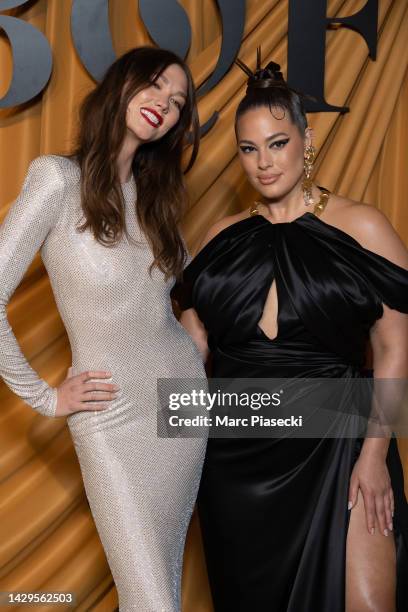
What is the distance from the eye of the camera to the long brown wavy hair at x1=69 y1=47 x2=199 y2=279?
6.57 feet

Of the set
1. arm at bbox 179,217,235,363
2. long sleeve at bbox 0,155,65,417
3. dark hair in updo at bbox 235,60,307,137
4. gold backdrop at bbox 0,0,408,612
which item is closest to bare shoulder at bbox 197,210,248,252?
arm at bbox 179,217,235,363

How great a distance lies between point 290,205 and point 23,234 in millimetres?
826

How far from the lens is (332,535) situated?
6.86 ft

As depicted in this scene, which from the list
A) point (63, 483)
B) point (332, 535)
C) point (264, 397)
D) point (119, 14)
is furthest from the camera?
point (119, 14)

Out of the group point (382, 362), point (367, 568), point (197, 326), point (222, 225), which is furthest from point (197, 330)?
point (367, 568)

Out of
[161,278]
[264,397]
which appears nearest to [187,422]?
[264,397]

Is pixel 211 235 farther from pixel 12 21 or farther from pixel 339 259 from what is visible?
pixel 12 21

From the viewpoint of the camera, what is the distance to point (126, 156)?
216 cm

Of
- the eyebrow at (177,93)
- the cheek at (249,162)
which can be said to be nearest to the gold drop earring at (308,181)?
the cheek at (249,162)

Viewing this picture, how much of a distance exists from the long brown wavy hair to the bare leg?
0.82 m

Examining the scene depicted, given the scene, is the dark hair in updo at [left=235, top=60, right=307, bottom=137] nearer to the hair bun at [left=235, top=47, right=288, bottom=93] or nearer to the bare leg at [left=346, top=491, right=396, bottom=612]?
the hair bun at [left=235, top=47, right=288, bottom=93]

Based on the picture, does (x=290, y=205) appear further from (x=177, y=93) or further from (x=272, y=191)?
(x=177, y=93)

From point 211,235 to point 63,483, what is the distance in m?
1.01

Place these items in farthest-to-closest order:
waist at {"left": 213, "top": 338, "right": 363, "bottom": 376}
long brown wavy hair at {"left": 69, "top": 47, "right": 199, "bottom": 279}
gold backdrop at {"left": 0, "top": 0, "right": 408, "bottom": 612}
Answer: gold backdrop at {"left": 0, "top": 0, "right": 408, "bottom": 612} < waist at {"left": 213, "top": 338, "right": 363, "bottom": 376} < long brown wavy hair at {"left": 69, "top": 47, "right": 199, "bottom": 279}
